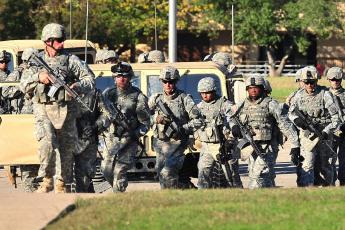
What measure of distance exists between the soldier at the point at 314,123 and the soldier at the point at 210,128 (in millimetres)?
1310

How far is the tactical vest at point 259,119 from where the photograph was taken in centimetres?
1741

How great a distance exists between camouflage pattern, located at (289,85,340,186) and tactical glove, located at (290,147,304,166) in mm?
73

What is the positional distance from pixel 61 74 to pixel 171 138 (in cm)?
266

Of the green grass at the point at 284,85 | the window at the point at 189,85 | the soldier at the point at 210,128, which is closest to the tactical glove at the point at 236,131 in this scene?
the soldier at the point at 210,128

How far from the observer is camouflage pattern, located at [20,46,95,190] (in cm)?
1517

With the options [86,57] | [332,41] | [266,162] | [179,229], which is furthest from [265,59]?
[179,229]

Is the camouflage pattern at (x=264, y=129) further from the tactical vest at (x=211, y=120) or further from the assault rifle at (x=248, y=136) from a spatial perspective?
the tactical vest at (x=211, y=120)

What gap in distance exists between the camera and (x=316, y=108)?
741 inches

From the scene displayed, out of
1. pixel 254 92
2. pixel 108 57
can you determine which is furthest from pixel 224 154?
pixel 108 57

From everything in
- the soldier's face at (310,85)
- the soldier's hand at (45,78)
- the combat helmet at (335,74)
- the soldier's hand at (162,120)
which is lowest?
the soldier's hand at (162,120)

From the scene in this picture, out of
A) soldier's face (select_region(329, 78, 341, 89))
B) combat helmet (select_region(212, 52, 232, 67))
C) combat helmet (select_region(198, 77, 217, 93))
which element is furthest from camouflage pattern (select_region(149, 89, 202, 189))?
combat helmet (select_region(212, 52, 232, 67))

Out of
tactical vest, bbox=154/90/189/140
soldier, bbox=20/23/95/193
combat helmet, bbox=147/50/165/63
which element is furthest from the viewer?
combat helmet, bbox=147/50/165/63

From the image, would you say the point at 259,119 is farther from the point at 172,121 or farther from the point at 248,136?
the point at 172,121

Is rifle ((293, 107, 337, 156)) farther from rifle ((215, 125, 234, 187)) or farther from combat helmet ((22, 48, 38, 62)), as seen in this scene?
combat helmet ((22, 48, 38, 62))
